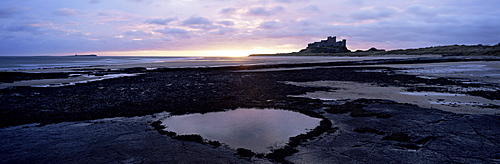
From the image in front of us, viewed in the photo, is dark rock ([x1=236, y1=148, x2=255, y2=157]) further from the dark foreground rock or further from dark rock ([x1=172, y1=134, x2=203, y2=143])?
dark rock ([x1=172, y1=134, x2=203, y2=143])

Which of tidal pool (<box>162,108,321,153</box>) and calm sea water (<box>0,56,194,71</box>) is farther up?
calm sea water (<box>0,56,194,71</box>)

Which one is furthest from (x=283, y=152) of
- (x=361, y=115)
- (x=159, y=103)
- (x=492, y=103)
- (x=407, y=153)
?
(x=492, y=103)

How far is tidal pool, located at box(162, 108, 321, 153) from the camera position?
21.7 ft

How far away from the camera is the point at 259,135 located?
710 centimetres

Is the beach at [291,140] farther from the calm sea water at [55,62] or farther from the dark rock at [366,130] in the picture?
the calm sea water at [55,62]

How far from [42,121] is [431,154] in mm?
10732

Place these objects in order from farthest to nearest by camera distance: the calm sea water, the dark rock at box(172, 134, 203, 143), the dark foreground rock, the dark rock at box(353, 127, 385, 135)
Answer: the calm sea water
the dark rock at box(353, 127, 385, 135)
the dark rock at box(172, 134, 203, 143)
the dark foreground rock

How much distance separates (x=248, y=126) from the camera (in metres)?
7.97

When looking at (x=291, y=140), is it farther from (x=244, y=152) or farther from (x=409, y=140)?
(x=409, y=140)

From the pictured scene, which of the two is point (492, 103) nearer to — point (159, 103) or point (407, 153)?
point (407, 153)

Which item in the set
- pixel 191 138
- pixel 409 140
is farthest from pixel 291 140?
pixel 409 140

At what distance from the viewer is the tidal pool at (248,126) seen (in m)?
6.62

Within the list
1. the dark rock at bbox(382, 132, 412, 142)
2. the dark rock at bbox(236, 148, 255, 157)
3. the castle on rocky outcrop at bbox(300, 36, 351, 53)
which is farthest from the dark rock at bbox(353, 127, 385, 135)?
the castle on rocky outcrop at bbox(300, 36, 351, 53)

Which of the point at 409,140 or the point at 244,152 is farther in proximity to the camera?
the point at 409,140
